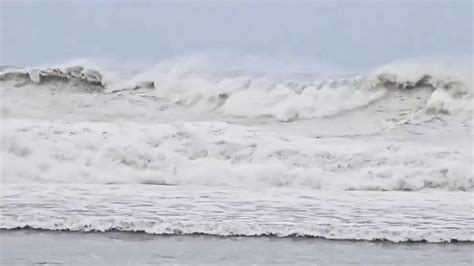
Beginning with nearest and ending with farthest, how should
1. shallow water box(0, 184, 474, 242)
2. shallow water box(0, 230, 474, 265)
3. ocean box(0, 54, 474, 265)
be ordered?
1. shallow water box(0, 230, 474, 265)
2. ocean box(0, 54, 474, 265)
3. shallow water box(0, 184, 474, 242)

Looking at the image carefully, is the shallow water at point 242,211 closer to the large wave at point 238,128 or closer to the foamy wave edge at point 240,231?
the foamy wave edge at point 240,231

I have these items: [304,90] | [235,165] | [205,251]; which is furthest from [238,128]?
[205,251]

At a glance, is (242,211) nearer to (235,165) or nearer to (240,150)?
(235,165)

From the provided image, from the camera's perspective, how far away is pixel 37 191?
5984 mm

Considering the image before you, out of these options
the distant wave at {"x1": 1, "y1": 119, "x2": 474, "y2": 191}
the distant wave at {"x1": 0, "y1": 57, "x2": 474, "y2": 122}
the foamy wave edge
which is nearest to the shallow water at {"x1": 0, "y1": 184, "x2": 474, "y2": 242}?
the foamy wave edge

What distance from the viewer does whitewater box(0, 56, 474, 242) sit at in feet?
17.7

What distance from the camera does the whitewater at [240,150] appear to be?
5402 mm

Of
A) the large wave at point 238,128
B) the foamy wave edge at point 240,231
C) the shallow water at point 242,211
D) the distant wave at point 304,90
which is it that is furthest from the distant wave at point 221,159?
the foamy wave edge at point 240,231

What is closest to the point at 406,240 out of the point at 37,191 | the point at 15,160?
the point at 37,191

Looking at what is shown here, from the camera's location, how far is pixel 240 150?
6367 millimetres

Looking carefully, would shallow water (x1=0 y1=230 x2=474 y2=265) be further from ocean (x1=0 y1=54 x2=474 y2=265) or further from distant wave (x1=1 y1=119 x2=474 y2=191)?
distant wave (x1=1 y1=119 x2=474 y2=191)

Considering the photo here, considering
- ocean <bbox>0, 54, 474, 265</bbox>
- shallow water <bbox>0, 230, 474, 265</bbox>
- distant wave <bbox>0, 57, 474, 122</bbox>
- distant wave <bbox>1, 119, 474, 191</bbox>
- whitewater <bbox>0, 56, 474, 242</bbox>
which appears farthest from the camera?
distant wave <bbox>0, 57, 474, 122</bbox>

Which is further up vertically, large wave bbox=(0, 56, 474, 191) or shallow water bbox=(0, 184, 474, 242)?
large wave bbox=(0, 56, 474, 191)

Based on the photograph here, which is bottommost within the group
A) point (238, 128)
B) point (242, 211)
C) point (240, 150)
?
point (242, 211)
